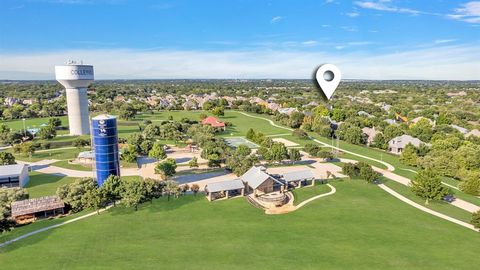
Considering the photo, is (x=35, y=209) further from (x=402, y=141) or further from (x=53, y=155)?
(x=402, y=141)

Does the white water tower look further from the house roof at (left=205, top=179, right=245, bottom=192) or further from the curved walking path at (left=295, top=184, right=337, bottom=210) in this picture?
the curved walking path at (left=295, top=184, right=337, bottom=210)

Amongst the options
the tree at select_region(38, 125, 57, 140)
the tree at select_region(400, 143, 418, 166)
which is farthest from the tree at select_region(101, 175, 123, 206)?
the tree at select_region(38, 125, 57, 140)

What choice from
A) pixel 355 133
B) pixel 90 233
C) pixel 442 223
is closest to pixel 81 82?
pixel 90 233

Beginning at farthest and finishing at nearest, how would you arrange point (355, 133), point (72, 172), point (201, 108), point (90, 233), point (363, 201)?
point (201, 108), point (355, 133), point (72, 172), point (363, 201), point (90, 233)

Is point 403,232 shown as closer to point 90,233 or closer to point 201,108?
point 90,233

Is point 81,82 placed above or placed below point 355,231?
above

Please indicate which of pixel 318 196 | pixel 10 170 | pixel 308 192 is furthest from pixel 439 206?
pixel 10 170
